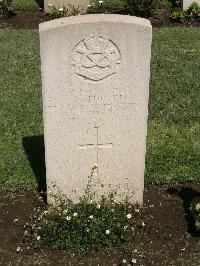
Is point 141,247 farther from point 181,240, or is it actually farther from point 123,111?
point 123,111

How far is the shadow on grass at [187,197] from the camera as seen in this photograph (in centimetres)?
537

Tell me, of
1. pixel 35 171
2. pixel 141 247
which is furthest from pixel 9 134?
pixel 141 247

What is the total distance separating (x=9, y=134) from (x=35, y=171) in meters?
1.12

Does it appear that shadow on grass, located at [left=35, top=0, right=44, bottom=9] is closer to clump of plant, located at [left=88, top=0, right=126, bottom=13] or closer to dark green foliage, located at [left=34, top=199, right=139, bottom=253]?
clump of plant, located at [left=88, top=0, right=126, bottom=13]

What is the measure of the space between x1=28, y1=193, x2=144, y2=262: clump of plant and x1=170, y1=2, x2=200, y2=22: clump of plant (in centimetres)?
797

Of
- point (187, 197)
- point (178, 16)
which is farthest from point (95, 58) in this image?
point (178, 16)

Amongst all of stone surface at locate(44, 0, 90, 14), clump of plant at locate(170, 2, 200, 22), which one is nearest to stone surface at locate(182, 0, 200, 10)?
clump of plant at locate(170, 2, 200, 22)

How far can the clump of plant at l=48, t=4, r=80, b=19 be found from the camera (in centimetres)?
1220

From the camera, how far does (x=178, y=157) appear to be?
655 centimetres

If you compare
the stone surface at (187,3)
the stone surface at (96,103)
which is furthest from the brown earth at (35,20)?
the stone surface at (96,103)

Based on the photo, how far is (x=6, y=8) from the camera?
41.3 ft

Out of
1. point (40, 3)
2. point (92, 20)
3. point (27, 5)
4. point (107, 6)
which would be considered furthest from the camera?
point (40, 3)

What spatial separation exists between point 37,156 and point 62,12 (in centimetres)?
632

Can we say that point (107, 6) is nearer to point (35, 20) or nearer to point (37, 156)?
point (35, 20)
